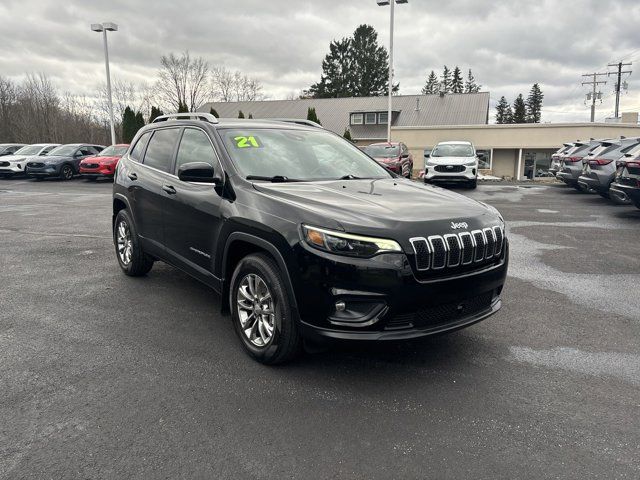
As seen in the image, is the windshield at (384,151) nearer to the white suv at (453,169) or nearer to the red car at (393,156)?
the red car at (393,156)

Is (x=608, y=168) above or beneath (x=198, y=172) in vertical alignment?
beneath

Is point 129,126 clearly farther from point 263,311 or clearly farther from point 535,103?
point 535,103

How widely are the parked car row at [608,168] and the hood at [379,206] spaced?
290 inches

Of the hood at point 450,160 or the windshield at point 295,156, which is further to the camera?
the hood at point 450,160

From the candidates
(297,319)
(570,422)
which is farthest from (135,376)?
(570,422)

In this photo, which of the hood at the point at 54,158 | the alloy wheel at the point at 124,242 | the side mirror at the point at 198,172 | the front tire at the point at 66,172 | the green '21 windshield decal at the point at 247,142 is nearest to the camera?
the side mirror at the point at 198,172

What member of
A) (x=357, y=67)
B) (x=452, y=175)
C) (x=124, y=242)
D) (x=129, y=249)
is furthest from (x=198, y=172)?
(x=357, y=67)

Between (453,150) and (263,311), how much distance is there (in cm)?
1614

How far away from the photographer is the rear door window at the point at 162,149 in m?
5.00

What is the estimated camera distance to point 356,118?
46.7m

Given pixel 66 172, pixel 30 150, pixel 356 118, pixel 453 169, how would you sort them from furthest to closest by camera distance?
pixel 356 118 < pixel 30 150 < pixel 66 172 < pixel 453 169

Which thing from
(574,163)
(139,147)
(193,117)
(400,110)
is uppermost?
(400,110)

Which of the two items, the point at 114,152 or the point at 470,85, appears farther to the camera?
the point at 470,85

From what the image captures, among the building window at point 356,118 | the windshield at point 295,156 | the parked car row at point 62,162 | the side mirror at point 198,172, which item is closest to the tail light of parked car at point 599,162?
the windshield at point 295,156
